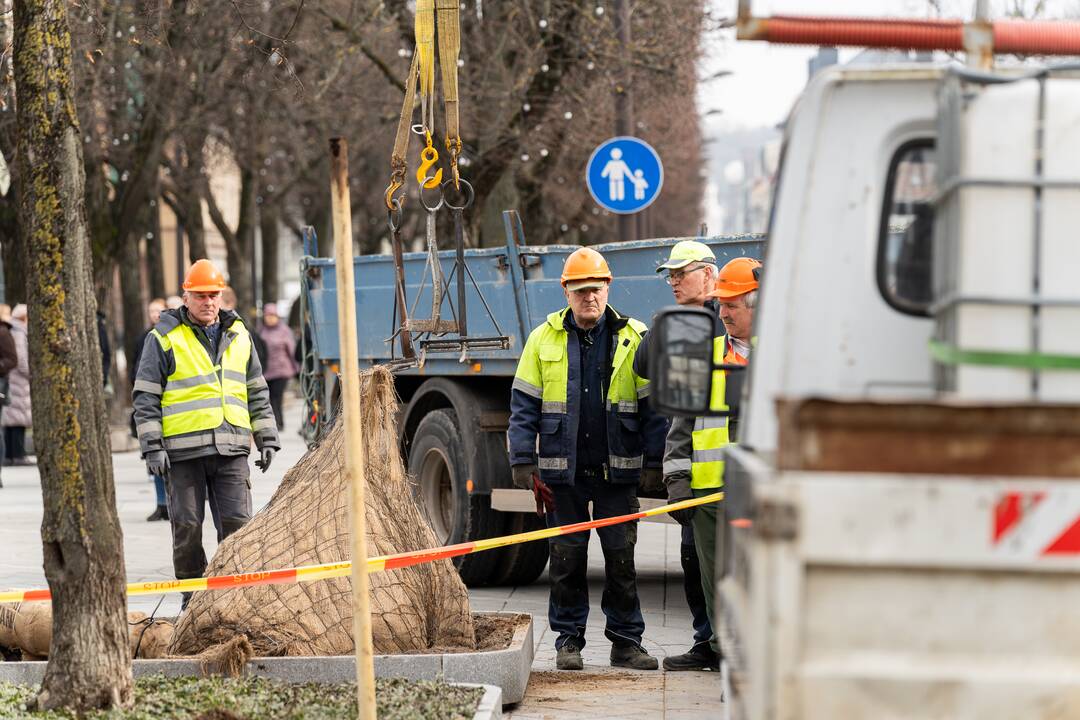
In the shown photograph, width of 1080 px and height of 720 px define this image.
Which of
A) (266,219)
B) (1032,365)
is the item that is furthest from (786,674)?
(266,219)

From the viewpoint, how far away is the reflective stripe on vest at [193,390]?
8.47 metres

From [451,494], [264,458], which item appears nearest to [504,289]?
[451,494]

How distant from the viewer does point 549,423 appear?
776cm

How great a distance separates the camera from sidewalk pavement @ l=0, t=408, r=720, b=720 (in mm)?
6957

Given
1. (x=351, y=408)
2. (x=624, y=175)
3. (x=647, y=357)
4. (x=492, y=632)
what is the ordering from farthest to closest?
1. (x=624, y=175)
2. (x=647, y=357)
3. (x=492, y=632)
4. (x=351, y=408)

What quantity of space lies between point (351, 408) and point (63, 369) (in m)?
1.30

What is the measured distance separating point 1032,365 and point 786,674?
869 millimetres

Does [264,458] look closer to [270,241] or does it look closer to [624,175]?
[624,175]

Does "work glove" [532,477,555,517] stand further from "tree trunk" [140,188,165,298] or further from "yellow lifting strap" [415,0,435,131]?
"tree trunk" [140,188,165,298]

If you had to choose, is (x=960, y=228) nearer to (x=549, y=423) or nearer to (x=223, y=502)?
(x=549, y=423)

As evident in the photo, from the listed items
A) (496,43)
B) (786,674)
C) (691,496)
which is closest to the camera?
(786,674)

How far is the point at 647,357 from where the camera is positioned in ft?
25.1

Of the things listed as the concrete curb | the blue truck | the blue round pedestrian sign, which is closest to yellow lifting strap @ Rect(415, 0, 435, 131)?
the blue truck

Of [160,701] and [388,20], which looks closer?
[160,701]
